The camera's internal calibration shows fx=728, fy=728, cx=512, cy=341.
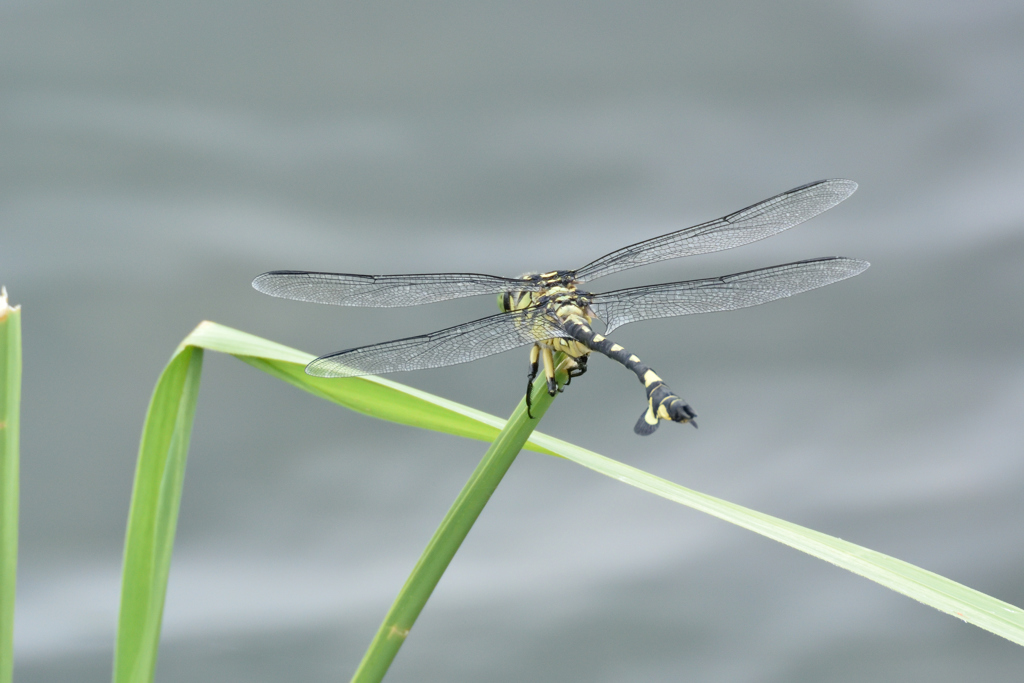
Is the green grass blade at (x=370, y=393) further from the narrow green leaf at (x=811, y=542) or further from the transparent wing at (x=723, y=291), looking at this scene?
the transparent wing at (x=723, y=291)

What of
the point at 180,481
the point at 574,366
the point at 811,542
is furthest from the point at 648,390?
the point at 180,481

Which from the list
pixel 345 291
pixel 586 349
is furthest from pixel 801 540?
pixel 345 291

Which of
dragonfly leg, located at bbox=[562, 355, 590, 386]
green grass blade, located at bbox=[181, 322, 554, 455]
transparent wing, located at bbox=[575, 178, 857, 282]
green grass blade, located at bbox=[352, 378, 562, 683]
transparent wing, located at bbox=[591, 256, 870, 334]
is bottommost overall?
green grass blade, located at bbox=[352, 378, 562, 683]

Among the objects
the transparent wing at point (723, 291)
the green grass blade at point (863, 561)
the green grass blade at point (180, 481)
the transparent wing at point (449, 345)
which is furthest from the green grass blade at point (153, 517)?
the transparent wing at point (723, 291)

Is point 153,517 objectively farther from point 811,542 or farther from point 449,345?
point 811,542

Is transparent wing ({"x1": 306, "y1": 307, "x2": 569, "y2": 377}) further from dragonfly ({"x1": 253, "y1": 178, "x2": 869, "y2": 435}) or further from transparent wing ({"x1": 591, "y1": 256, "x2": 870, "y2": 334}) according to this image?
transparent wing ({"x1": 591, "y1": 256, "x2": 870, "y2": 334})

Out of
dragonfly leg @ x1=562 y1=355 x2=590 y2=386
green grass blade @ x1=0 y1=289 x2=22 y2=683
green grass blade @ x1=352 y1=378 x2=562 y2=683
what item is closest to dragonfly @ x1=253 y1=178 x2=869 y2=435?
dragonfly leg @ x1=562 y1=355 x2=590 y2=386

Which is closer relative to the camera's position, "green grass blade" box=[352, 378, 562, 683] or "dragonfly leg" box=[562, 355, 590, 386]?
"green grass blade" box=[352, 378, 562, 683]
